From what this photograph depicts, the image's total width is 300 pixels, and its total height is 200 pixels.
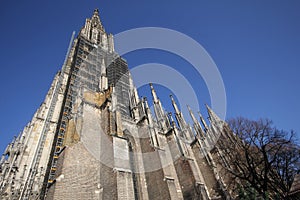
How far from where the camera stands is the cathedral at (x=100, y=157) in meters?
9.23

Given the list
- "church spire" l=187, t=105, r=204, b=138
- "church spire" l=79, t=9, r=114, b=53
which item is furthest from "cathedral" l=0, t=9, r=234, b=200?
"church spire" l=79, t=9, r=114, b=53

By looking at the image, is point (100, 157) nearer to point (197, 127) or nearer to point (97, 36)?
point (197, 127)

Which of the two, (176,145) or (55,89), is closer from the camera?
(176,145)

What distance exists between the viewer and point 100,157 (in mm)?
10828

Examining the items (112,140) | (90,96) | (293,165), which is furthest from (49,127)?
(293,165)

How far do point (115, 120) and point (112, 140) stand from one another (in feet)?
6.95

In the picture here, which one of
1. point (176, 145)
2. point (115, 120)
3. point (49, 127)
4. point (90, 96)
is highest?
point (90, 96)

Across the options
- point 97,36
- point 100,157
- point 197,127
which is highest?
point 97,36

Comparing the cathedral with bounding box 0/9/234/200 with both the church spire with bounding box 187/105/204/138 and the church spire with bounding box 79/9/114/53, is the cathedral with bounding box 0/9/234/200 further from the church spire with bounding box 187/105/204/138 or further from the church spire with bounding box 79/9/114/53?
the church spire with bounding box 79/9/114/53

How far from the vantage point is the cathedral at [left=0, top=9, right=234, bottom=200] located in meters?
9.23

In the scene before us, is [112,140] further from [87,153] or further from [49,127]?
[49,127]

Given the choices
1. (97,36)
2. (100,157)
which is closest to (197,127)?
(100,157)

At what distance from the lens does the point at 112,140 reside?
34.2ft

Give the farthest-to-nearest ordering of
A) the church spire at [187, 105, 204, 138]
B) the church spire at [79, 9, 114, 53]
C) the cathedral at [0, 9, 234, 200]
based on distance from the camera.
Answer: the church spire at [79, 9, 114, 53], the church spire at [187, 105, 204, 138], the cathedral at [0, 9, 234, 200]
